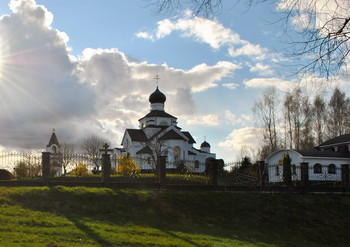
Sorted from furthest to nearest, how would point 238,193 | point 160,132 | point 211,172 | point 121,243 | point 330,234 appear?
point 160,132 < point 211,172 < point 238,193 < point 330,234 < point 121,243

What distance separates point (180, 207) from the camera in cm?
1401

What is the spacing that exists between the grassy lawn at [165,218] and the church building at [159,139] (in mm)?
24133

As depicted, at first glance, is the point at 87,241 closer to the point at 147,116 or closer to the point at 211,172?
the point at 211,172

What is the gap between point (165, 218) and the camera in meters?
12.7

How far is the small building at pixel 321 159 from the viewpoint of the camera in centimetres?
3023

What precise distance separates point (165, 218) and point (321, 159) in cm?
2301

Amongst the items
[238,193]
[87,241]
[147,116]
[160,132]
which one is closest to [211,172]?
[238,193]

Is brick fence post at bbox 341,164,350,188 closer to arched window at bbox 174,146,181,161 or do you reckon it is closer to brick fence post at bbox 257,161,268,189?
brick fence post at bbox 257,161,268,189

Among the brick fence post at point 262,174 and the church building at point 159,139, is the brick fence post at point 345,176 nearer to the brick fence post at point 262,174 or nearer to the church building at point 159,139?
the brick fence post at point 262,174

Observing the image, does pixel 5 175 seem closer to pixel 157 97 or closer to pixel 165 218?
pixel 165 218

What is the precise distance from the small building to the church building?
11871mm

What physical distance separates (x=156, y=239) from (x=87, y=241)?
1.80 metres

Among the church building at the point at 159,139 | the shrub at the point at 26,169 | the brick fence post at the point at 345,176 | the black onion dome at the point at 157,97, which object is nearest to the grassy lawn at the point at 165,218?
the brick fence post at the point at 345,176

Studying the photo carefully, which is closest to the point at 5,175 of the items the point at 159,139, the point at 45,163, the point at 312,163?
the point at 45,163
